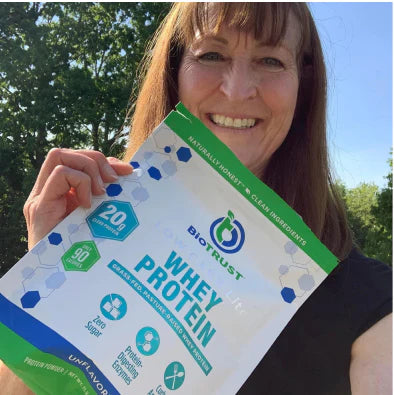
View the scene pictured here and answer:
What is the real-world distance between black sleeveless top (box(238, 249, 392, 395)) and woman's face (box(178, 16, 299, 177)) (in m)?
0.50

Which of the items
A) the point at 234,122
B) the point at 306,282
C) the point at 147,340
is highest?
the point at 234,122

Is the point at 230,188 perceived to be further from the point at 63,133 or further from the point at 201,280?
the point at 63,133

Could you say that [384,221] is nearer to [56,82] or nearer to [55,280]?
[56,82]

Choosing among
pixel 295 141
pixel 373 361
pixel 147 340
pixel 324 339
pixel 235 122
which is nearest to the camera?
pixel 147 340

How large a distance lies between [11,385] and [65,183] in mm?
491

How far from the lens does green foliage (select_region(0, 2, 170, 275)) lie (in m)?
13.9

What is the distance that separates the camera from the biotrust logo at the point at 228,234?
1.05 m

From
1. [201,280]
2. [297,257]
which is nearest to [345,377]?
[297,257]

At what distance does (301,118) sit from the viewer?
1630 mm

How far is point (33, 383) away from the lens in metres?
0.93

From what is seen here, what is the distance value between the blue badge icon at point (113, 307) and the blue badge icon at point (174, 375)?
5.9 inches

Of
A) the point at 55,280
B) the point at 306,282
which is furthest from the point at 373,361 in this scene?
the point at 55,280

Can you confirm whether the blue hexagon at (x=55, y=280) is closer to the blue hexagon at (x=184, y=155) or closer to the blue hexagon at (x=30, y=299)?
the blue hexagon at (x=30, y=299)

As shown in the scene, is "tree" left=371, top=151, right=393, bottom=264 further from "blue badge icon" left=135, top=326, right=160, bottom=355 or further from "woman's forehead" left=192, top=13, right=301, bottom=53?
"blue badge icon" left=135, top=326, right=160, bottom=355
